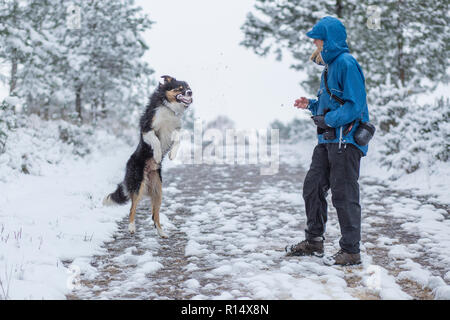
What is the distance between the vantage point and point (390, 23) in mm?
13461

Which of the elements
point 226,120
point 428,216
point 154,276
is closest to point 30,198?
point 154,276

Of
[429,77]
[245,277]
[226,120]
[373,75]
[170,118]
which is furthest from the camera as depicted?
[226,120]

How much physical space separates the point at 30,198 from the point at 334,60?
498 centimetres

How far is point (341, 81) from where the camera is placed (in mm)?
3834

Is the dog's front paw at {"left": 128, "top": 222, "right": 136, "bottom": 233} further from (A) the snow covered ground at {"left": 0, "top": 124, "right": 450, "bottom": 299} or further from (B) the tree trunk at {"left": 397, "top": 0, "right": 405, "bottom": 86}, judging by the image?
(B) the tree trunk at {"left": 397, "top": 0, "right": 405, "bottom": 86}

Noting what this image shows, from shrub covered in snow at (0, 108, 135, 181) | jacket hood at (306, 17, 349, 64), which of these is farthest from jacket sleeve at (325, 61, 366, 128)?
shrub covered in snow at (0, 108, 135, 181)

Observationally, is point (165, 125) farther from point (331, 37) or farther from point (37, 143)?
point (37, 143)

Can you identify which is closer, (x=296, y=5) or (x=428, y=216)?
(x=428, y=216)

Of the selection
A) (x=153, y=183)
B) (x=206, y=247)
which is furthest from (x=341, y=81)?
(x=153, y=183)

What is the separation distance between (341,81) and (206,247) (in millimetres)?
2335

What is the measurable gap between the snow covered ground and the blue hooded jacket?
1315mm

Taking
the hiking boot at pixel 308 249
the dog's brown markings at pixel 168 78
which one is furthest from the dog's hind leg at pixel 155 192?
the hiking boot at pixel 308 249

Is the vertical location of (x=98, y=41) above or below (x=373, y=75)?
above
